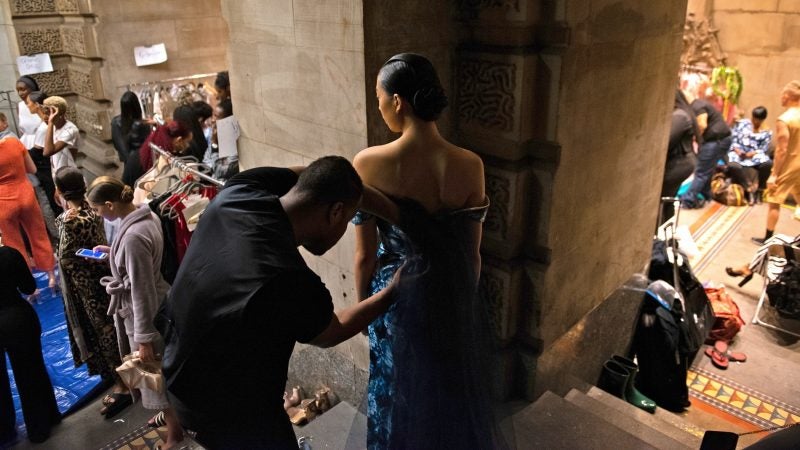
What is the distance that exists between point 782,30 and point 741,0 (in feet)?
2.58

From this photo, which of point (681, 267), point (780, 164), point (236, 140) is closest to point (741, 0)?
point (780, 164)

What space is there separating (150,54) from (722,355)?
6771 mm

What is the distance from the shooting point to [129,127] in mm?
5730

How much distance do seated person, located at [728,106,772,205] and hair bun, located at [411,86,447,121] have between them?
290 inches

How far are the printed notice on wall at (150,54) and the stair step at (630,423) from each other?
611 centimetres

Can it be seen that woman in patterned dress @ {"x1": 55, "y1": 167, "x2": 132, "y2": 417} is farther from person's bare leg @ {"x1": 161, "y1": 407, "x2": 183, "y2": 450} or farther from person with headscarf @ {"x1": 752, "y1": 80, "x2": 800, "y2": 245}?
person with headscarf @ {"x1": 752, "y1": 80, "x2": 800, "y2": 245}

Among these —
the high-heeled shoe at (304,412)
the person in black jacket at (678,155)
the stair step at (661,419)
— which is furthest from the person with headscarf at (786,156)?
the high-heeled shoe at (304,412)

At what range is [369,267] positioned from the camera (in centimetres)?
252

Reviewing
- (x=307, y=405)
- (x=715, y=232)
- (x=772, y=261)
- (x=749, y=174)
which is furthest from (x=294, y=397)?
(x=749, y=174)

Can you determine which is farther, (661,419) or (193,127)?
(193,127)

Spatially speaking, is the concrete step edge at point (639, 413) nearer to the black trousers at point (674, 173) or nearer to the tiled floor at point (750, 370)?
the tiled floor at point (750, 370)

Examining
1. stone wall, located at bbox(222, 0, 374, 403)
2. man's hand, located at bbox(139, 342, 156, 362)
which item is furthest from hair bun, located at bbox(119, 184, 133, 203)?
man's hand, located at bbox(139, 342, 156, 362)

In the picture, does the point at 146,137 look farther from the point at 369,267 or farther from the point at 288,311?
the point at 288,311

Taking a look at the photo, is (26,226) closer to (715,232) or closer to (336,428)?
(336,428)
